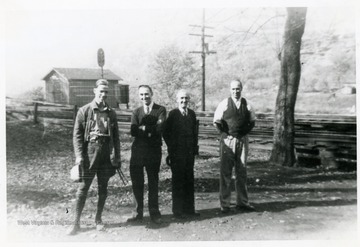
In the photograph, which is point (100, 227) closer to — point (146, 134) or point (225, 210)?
point (146, 134)

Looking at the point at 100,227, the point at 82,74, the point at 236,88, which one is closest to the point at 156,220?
the point at 100,227

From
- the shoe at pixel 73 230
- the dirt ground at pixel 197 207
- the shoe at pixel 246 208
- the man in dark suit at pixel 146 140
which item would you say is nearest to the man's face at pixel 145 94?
the man in dark suit at pixel 146 140

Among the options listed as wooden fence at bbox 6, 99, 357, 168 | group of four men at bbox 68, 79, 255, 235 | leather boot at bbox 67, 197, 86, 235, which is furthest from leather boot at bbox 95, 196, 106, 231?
wooden fence at bbox 6, 99, 357, 168

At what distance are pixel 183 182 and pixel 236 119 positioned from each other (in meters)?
0.99

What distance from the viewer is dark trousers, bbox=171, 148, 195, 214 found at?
3922mm

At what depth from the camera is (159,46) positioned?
5406 millimetres

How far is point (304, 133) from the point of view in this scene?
22.2 feet

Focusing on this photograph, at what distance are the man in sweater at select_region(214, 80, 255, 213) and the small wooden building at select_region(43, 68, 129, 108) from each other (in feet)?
7.63

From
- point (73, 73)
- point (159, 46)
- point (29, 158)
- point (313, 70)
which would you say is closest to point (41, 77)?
point (73, 73)

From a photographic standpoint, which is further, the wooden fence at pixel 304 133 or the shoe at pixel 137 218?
the wooden fence at pixel 304 133

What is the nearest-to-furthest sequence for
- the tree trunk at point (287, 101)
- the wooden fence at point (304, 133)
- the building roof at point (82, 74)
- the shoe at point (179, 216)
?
the shoe at point (179, 216), the building roof at point (82, 74), the wooden fence at point (304, 133), the tree trunk at point (287, 101)

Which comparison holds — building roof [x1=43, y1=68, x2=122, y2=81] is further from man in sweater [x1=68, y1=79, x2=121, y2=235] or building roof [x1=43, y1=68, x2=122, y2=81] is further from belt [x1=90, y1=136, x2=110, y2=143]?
belt [x1=90, y1=136, x2=110, y2=143]

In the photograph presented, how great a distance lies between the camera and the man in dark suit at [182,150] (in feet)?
12.7

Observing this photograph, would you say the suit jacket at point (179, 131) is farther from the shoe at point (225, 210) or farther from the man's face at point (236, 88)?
the shoe at point (225, 210)
